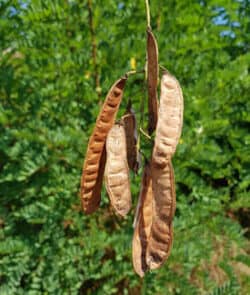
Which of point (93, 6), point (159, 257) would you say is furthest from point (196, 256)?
point (159, 257)

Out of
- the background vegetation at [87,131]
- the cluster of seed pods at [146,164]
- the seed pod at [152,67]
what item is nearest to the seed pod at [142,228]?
the cluster of seed pods at [146,164]

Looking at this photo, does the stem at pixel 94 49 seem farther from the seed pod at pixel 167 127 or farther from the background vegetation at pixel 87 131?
the seed pod at pixel 167 127

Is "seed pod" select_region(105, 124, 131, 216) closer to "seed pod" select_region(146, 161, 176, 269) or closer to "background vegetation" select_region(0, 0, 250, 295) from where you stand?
"seed pod" select_region(146, 161, 176, 269)

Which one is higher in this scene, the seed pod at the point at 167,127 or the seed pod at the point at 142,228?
the seed pod at the point at 167,127

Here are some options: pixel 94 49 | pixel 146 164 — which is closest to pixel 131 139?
pixel 146 164

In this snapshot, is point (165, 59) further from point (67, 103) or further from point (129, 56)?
→ point (67, 103)

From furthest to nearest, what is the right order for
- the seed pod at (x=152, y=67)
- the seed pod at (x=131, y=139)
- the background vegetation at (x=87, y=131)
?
the background vegetation at (x=87, y=131)
the seed pod at (x=131, y=139)
the seed pod at (x=152, y=67)
